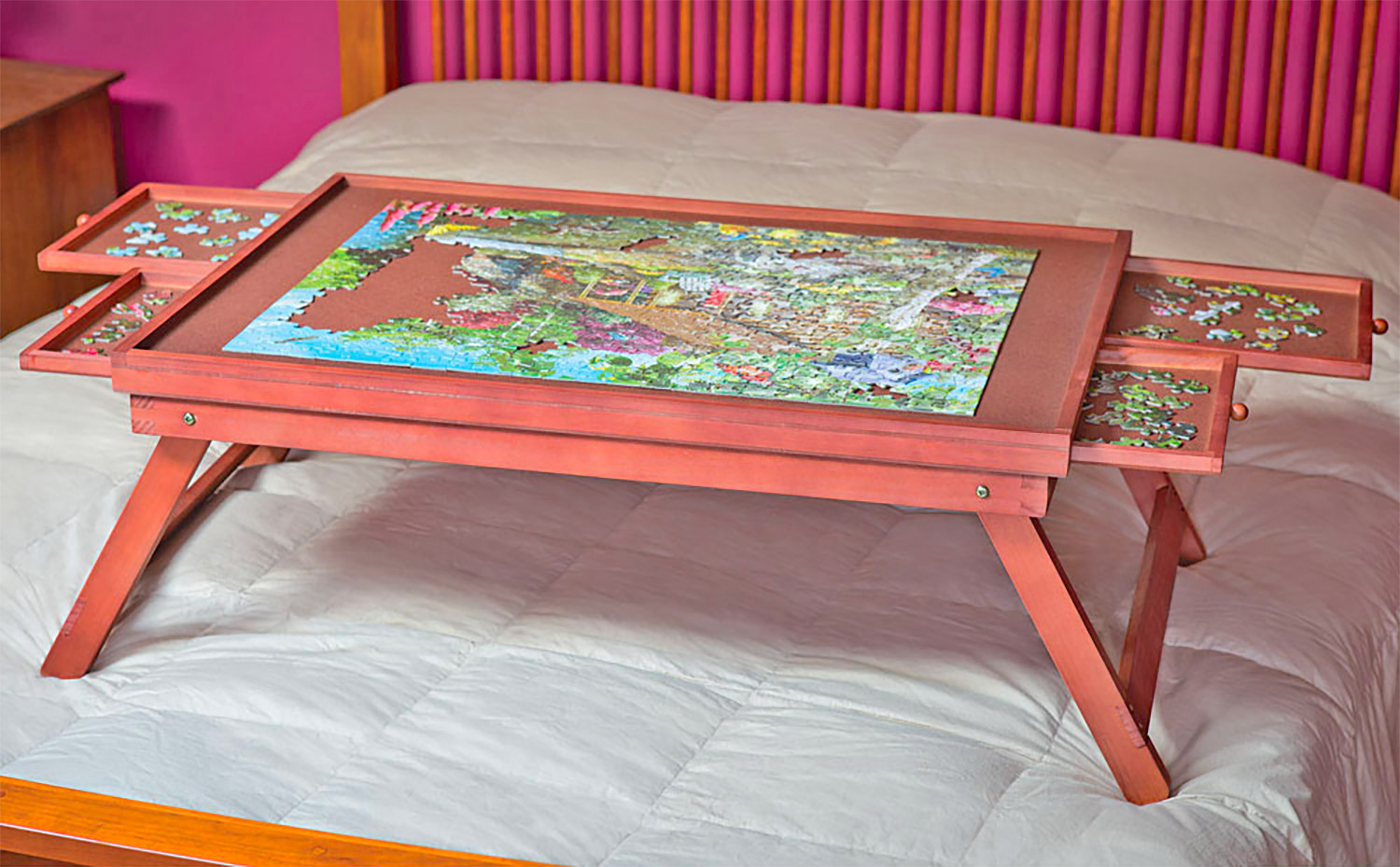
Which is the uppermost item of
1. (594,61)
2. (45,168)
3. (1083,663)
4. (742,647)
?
(594,61)

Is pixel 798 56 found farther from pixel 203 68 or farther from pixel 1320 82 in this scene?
pixel 203 68

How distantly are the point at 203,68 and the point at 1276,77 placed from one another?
2.09 metres

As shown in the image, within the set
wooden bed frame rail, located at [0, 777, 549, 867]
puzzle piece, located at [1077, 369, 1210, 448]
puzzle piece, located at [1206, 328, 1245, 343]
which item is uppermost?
puzzle piece, located at [1206, 328, 1245, 343]

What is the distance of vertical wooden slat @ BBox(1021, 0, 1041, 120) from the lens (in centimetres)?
282

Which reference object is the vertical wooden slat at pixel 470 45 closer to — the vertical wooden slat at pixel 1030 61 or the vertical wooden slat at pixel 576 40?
the vertical wooden slat at pixel 576 40

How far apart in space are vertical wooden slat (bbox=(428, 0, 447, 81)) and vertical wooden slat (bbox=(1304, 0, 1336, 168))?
159 cm

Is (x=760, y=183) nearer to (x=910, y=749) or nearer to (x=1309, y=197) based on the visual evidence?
(x=1309, y=197)

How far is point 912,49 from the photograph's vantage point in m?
2.90

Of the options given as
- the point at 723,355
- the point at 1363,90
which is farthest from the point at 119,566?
the point at 1363,90

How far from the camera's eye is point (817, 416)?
1438 mm

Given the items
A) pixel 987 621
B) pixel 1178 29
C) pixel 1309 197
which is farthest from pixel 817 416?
pixel 1178 29

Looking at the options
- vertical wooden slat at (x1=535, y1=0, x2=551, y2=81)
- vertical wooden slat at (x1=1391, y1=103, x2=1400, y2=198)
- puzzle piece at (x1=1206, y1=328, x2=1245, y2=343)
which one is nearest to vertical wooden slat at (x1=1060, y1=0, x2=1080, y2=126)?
vertical wooden slat at (x1=1391, y1=103, x2=1400, y2=198)

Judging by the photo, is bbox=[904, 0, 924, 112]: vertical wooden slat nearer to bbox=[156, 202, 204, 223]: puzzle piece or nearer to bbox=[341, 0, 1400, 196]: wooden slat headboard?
bbox=[341, 0, 1400, 196]: wooden slat headboard

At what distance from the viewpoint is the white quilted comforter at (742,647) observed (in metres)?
1.48
